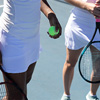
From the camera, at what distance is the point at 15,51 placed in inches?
77.5

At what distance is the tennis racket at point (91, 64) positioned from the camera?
8.25 ft

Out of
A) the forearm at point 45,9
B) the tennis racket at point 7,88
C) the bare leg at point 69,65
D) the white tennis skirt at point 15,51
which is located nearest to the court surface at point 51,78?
the bare leg at point 69,65

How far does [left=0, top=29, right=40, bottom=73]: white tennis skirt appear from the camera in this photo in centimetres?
194

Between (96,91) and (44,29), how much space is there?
144 centimetres

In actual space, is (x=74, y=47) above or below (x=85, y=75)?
above

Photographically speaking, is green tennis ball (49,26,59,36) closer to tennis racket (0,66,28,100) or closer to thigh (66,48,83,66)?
tennis racket (0,66,28,100)

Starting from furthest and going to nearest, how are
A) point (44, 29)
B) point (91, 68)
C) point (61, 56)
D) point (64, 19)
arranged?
point (64, 19)
point (44, 29)
point (61, 56)
point (91, 68)

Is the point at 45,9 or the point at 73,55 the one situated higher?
the point at 45,9

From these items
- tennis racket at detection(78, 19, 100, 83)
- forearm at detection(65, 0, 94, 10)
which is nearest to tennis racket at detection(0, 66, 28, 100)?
tennis racket at detection(78, 19, 100, 83)

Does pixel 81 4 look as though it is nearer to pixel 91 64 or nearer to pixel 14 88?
pixel 91 64

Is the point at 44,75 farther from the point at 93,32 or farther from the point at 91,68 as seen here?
the point at 93,32

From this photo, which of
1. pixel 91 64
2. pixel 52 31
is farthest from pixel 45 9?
pixel 91 64

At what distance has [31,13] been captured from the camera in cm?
193

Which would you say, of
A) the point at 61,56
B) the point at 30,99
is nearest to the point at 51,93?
the point at 30,99
